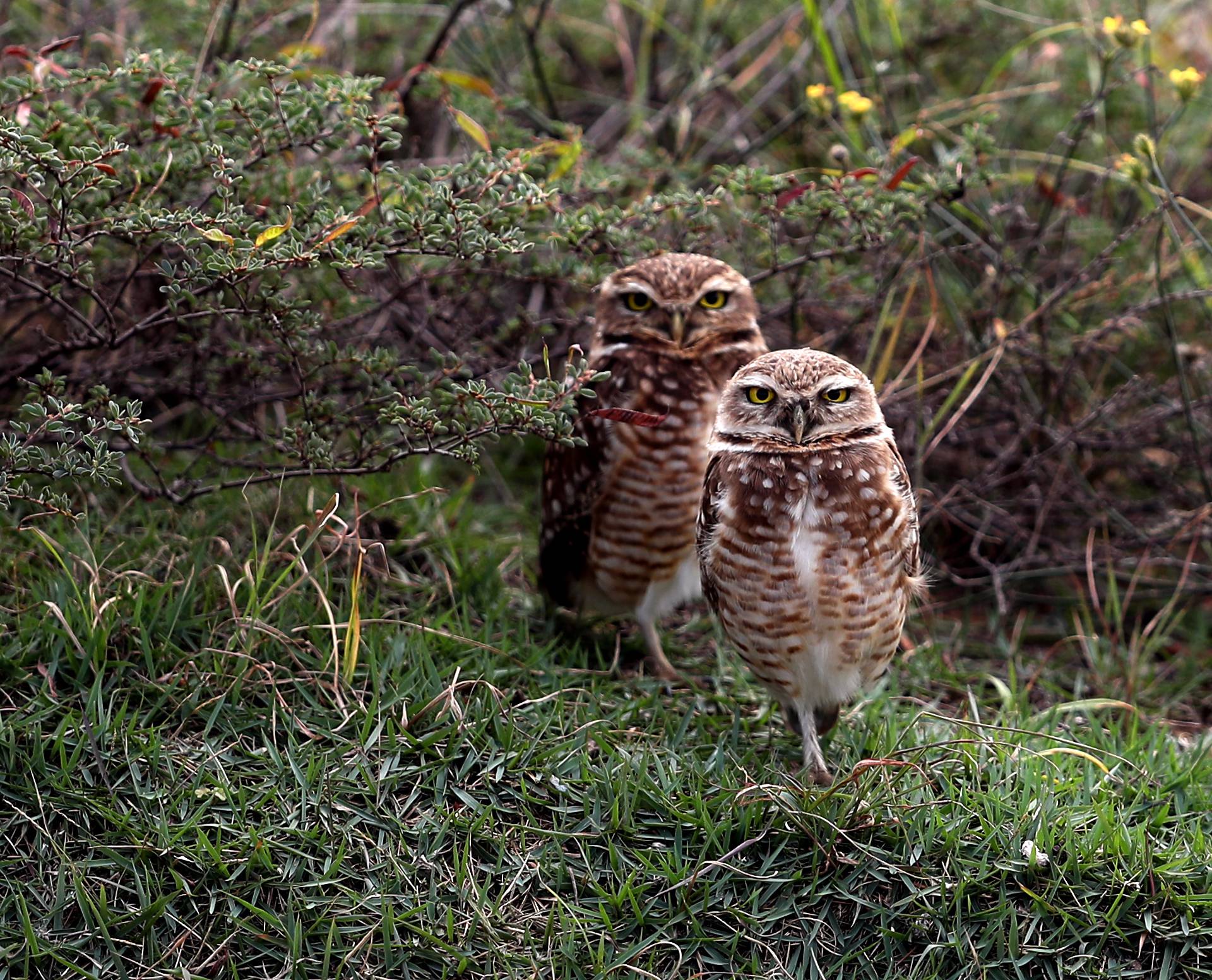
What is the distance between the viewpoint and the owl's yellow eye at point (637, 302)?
11.2 ft

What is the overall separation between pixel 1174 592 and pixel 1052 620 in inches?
16.3

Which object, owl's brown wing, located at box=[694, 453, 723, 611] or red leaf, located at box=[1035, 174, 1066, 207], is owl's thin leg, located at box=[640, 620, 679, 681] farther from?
red leaf, located at box=[1035, 174, 1066, 207]

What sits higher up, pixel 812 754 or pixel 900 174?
pixel 900 174

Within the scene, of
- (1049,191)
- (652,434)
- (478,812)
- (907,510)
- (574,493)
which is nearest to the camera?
(478,812)

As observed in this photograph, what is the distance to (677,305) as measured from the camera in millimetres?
3326

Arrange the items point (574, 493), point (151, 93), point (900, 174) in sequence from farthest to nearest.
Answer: point (574, 493), point (900, 174), point (151, 93)

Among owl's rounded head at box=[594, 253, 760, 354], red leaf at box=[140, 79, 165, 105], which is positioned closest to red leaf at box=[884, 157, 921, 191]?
owl's rounded head at box=[594, 253, 760, 354]

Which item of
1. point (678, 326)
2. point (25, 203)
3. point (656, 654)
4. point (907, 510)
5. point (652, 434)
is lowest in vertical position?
point (656, 654)

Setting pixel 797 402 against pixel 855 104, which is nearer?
pixel 797 402

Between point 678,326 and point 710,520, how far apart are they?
68cm

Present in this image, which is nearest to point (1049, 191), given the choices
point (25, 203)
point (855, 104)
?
point (855, 104)

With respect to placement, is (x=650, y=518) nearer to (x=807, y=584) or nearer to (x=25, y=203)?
(x=807, y=584)

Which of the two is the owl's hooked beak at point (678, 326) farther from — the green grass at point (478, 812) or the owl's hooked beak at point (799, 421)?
the green grass at point (478, 812)

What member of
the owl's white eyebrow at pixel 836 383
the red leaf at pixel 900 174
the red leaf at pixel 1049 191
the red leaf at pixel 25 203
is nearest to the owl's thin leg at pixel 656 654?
the owl's white eyebrow at pixel 836 383
